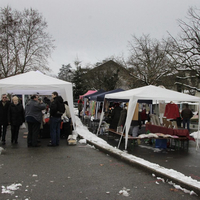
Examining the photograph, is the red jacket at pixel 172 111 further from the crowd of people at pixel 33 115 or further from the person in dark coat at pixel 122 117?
the crowd of people at pixel 33 115

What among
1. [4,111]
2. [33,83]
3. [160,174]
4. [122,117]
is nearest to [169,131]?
[122,117]

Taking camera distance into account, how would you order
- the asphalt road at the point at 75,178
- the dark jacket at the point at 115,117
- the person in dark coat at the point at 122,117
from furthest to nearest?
1. the dark jacket at the point at 115,117
2. the person in dark coat at the point at 122,117
3. the asphalt road at the point at 75,178

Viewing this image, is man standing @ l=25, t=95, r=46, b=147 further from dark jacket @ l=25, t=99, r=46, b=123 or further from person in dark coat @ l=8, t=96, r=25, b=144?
person in dark coat @ l=8, t=96, r=25, b=144

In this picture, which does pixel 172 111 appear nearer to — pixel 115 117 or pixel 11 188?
pixel 115 117

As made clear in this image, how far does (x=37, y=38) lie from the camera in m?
25.1

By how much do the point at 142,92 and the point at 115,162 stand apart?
127 inches

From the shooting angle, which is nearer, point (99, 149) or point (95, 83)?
point (99, 149)

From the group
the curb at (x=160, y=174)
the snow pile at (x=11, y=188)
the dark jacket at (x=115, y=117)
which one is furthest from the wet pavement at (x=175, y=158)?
the snow pile at (x=11, y=188)

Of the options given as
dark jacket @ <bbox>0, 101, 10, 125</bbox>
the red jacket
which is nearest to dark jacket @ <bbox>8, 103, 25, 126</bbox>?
dark jacket @ <bbox>0, 101, 10, 125</bbox>

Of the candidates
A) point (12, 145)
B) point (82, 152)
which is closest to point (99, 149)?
point (82, 152)

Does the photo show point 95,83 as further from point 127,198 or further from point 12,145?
point 127,198

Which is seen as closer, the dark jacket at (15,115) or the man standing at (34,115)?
the man standing at (34,115)

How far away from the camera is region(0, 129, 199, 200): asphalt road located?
403 cm

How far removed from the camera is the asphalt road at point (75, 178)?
4031 millimetres
